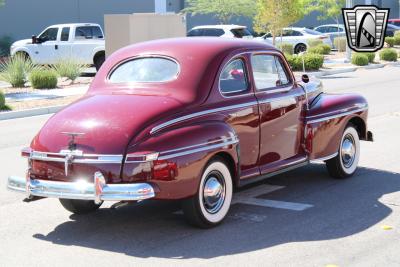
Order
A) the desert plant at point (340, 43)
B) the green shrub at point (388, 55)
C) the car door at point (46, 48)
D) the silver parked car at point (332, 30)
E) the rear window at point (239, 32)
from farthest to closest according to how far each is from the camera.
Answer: the silver parked car at point (332, 30), the desert plant at point (340, 43), the green shrub at point (388, 55), the rear window at point (239, 32), the car door at point (46, 48)

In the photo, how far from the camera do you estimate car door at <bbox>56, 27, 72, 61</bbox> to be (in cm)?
2583

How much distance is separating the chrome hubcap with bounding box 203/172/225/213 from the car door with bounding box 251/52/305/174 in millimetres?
770

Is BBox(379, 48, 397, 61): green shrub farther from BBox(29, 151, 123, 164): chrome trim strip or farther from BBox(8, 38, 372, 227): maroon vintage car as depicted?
BBox(29, 151, 123, 164): chrome trim strip

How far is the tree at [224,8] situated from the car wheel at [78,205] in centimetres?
3994

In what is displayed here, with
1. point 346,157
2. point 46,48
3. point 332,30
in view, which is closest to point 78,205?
point 346,157

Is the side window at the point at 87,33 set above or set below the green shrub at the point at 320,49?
above

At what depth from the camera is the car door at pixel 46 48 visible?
2627 cm

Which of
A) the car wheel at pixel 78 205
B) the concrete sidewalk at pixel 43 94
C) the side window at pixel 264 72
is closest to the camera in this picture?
the car wheel at pixel 78 205

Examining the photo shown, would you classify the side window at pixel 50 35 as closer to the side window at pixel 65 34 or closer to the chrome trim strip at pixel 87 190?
the side window at pixel 65 34

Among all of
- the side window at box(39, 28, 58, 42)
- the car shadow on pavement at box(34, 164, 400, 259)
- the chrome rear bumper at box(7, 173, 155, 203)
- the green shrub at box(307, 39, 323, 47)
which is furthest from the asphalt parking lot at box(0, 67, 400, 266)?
the green shrub at box(307, 39, 323, 47)

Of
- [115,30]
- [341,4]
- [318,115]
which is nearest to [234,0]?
[341,4]

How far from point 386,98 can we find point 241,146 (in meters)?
11.6

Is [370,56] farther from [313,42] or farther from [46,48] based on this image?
[46,48]

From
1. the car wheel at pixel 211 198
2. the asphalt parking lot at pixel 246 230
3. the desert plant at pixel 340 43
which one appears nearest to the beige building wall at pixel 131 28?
the asphalt parking lot at pixel 246 230
